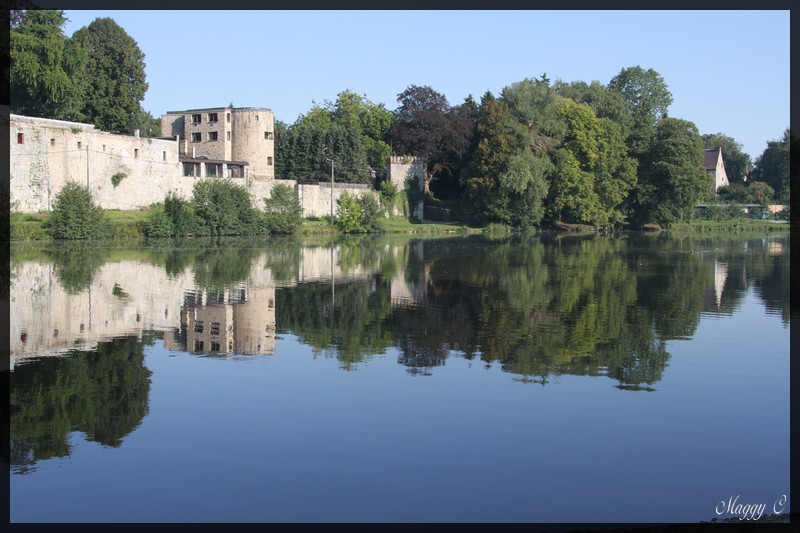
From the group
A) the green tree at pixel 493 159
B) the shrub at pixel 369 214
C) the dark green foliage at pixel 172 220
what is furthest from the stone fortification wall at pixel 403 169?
the dark green foliage at pixel 172 220

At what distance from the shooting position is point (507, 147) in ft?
213

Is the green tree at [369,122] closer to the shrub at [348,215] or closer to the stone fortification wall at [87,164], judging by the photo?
the shrub at [348,215]

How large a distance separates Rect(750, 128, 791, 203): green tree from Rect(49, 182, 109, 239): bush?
77.9 m

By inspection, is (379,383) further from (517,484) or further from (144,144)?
(144,144)

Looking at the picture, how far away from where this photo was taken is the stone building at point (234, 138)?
66.9 m

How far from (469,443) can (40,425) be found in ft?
16.2

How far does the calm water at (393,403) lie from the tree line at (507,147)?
41.6m

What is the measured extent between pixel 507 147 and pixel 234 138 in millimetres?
21997

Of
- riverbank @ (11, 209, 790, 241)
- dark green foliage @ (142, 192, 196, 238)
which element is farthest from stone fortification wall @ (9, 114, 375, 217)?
dark green foliage @ (142, 192, 196, 238)

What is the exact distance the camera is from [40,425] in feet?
31.6

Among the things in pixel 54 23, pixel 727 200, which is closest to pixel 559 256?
pixel 54 23

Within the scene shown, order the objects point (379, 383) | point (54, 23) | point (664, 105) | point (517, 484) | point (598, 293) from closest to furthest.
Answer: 1. point (517, 484)
2. point (379, 383)
3. point (598, 293)
4. point (54, 23)
5. point (664, 105)

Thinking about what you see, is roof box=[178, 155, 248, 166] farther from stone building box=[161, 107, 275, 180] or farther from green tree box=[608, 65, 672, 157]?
green tree box=[608, 65, 672, 157]

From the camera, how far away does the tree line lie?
203 feet
